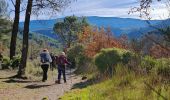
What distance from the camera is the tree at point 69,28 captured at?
94019 millimetres

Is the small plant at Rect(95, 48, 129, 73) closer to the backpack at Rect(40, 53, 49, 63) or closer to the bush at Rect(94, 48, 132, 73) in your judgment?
the bush at Rect(94, 48, 132, 73)

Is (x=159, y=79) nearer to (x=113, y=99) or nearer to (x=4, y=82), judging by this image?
(x=113, y=99)

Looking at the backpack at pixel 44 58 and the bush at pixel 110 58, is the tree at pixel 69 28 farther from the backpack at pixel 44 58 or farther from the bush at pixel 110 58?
the bush at pixel 110 58

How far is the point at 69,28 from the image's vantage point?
94.4 metres

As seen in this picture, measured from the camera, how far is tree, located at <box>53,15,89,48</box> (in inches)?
3702

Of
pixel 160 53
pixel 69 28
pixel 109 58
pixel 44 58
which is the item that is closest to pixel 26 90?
pixel 44 58

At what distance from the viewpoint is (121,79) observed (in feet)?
39.4

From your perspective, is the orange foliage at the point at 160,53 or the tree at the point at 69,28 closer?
the orange foliage at the point at 160,53

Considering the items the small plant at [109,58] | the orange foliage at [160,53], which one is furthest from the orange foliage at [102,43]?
the orange foliage at [160,53]

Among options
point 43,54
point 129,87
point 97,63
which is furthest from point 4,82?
point 129,87

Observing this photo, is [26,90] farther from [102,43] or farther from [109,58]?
[102,43]

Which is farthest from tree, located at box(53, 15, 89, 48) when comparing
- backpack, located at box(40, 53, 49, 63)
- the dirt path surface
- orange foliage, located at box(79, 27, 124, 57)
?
the dirt path surface

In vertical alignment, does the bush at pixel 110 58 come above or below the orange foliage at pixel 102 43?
above

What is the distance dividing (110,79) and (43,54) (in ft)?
36.1
